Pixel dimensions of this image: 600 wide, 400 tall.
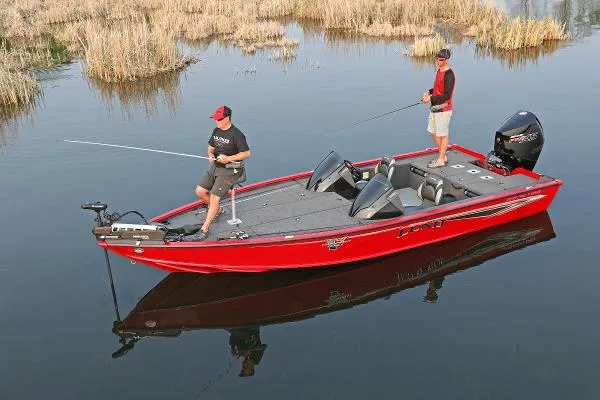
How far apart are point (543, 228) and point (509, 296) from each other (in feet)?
8.99

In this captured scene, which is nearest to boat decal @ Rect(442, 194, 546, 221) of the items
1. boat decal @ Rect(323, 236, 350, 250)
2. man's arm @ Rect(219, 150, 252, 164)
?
boat decal @ Rect(323, 236, 350, 250)

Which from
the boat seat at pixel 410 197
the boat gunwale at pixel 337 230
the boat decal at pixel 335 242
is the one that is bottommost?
the boat seat at pixel 410 197

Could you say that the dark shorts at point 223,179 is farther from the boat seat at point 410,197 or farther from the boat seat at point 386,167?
the boat seat at point 410,197

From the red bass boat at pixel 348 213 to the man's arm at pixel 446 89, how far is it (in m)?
1.31

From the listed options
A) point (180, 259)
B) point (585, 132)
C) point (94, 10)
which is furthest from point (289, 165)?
point (94, 10)

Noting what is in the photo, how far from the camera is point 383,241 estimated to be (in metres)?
9.89

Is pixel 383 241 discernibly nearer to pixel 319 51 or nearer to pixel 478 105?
pixel 478 105

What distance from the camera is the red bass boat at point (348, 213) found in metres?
9.08

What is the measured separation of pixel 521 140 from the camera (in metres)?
11.6

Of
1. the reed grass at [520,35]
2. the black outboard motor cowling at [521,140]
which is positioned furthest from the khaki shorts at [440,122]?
the reed grass at [520,35]

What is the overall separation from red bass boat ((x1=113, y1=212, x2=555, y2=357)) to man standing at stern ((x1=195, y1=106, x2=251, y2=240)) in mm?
1108

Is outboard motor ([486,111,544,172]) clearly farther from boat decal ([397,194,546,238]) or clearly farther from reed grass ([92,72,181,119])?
reed grass ([92,72,181,119])

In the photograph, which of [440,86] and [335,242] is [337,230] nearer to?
[335,242]

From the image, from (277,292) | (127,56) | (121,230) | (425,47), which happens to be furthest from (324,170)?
(425,47)
